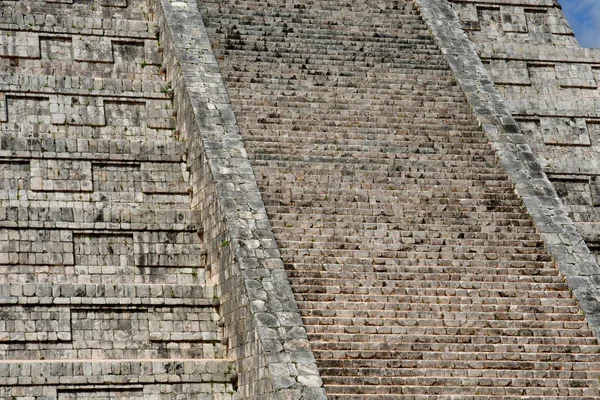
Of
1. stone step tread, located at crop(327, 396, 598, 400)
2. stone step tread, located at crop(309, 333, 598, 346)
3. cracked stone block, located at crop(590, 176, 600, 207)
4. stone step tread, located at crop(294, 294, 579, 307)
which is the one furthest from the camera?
cracked stone block, located at crop(590, 176, 600, 207)

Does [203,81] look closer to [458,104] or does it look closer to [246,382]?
[458,104]

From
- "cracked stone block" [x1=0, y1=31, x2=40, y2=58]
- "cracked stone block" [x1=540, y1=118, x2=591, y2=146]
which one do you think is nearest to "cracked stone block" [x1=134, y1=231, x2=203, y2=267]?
"cracked stone block" [x1=0, y1=31, x2=40, y2=58]

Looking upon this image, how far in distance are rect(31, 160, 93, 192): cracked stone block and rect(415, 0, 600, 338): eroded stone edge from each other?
20.1 ft

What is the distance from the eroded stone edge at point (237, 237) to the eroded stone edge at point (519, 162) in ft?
13.1

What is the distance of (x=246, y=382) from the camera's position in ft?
49.4

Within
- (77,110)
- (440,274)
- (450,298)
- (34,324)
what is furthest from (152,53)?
(450,298)

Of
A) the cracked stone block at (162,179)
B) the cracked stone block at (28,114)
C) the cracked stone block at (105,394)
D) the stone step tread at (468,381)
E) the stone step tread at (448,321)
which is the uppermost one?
the cracked stone block at (28,114)

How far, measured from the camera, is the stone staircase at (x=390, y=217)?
49.8ft

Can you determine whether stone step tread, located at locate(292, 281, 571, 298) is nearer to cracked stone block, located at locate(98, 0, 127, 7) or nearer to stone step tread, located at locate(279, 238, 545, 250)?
stone step tread, located at locate(279, 238, 545, 250)

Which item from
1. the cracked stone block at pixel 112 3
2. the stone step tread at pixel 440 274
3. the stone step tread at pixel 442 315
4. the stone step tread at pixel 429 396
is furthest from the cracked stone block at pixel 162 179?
the stone step tread at pixel 429 396

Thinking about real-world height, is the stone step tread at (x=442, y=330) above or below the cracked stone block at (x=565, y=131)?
below

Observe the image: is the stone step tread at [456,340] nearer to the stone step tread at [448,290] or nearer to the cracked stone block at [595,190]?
the stone step tread at [448,290]

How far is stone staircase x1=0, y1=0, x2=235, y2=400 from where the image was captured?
1524cm

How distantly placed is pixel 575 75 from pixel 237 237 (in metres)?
8.88
